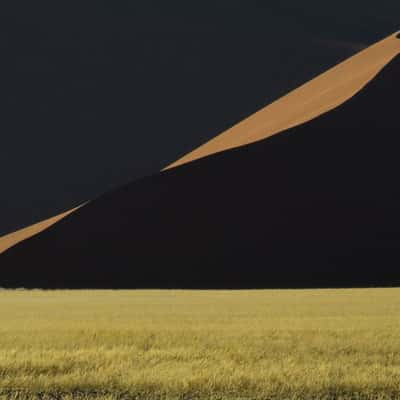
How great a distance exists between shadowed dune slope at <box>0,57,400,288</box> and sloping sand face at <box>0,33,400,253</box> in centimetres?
343

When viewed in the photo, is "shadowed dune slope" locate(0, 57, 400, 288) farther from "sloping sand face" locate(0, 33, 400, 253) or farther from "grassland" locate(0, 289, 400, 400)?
"grassland" locate(0, 289, 400, 400)

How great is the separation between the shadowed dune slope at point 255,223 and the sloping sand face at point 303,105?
11.2ft

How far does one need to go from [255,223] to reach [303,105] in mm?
33256

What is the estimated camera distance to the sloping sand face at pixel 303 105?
8231 centimetres

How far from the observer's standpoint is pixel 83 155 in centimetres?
14175

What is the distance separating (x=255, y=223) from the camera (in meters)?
70.6

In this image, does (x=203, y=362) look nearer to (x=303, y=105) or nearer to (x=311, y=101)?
(x=311, y=101)

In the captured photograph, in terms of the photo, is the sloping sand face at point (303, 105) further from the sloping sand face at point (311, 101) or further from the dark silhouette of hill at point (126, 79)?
the dark silhouette of hill at point (126, 79)

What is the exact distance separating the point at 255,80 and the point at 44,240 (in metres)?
93.3

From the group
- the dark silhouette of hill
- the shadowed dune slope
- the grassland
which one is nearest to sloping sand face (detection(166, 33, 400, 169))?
the shadowed dune slope

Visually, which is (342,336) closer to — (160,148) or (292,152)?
(292,152)

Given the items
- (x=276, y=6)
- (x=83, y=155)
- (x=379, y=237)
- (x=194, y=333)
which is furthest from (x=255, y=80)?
(x=194, y=333)

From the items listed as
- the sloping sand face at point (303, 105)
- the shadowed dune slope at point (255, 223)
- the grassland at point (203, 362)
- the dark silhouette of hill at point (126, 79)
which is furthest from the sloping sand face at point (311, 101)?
→ the grassland at point (203, 362)

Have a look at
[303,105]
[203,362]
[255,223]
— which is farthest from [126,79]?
[203,362]
